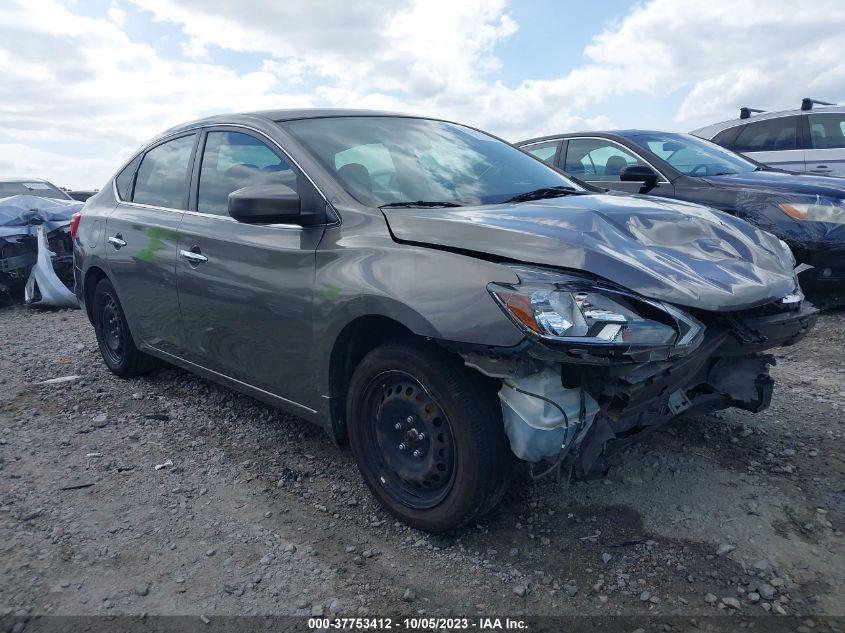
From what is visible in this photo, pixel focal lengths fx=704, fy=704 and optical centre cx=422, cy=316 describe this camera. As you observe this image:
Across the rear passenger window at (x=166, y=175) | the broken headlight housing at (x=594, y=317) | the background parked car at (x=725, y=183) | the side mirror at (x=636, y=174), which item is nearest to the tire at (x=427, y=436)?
the broken headlight housing at (x=594, y=317)

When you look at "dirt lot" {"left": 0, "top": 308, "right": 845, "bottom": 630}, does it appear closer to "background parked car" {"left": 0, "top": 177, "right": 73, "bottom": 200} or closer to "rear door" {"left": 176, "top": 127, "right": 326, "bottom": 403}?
"rear door" {"left": 176, "top": 127, "right": 326, "bottom": 403}

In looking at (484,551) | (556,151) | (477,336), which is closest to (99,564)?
(484,551)

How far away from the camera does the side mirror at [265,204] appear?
2932mm

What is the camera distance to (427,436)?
2.72m

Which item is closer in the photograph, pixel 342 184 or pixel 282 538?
pixel 282 538

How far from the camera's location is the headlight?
5.20m

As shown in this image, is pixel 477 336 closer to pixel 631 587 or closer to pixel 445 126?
pixel 631 587

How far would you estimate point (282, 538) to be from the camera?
2877 mm

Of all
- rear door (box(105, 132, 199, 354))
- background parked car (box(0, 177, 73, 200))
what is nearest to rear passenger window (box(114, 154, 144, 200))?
rear door (box(105, 132, 199, 354))

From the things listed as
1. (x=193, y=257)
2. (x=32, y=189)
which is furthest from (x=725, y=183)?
(x=32, y=189)

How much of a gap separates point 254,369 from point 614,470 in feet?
5.87

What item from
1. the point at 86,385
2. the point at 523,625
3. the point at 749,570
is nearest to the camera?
the point at 523,625

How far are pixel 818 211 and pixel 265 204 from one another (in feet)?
14.1

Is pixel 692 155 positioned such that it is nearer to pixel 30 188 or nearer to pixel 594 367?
pixel 594 367
